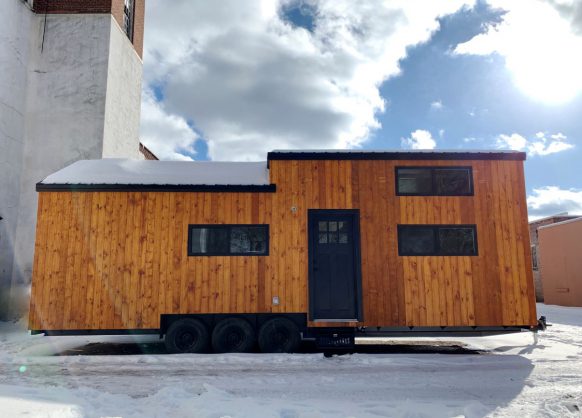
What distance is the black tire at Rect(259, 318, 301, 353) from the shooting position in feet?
27.9

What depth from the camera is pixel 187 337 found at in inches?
338

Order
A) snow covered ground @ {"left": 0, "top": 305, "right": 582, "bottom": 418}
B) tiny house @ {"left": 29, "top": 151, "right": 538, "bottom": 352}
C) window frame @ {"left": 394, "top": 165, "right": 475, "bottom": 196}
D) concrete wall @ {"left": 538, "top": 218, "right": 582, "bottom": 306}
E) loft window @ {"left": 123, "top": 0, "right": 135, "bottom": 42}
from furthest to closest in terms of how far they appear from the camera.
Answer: concrete wall @ {"left": 538, "top": 218, "right": 582, "bottom": 306} < loft window @ {"left": 123, "top": 0, "right": 135, "bottom": 42} < window frame @ {"left": 394, "top": 165, "right": 475, "bottom": 196} < tiny house @ {"left": 29, "top": 151, "right": 538, "bottom": 352} < snow covered ground @ {"left": 0, "top": 305, "right": 582, "bottom": 418}

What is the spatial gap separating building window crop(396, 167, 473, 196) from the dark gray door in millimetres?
1343

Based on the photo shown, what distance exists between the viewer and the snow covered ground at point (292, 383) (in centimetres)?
508

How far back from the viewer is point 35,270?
8.64 m

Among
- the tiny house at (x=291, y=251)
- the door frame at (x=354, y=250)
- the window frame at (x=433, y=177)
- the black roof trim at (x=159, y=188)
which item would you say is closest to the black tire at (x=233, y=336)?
the tiny house at (x=291, y=251)

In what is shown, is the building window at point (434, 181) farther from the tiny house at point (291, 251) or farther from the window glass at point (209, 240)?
the window glass at point (209, 240)

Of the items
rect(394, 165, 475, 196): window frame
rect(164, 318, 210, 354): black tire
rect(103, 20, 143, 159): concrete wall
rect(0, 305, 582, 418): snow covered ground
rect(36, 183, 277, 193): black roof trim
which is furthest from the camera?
rect(103, 20, 143, 159): concrete wall

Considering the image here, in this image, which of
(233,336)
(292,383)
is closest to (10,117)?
(233,336)

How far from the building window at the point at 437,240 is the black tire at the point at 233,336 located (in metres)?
3.67

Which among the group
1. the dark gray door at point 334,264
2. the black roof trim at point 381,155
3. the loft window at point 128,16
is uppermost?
the loft window at point 128,16

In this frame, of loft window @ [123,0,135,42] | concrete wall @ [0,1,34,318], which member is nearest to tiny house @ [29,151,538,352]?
concrete wall @ [0,1,34,318]

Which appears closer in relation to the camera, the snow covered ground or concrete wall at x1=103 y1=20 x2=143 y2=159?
the snow covered ground

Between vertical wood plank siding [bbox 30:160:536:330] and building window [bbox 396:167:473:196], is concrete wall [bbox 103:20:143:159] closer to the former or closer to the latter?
vertical wood plank siding [bbox 30:160:536:330]
